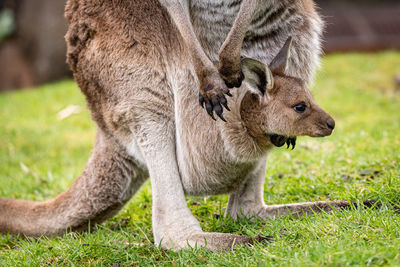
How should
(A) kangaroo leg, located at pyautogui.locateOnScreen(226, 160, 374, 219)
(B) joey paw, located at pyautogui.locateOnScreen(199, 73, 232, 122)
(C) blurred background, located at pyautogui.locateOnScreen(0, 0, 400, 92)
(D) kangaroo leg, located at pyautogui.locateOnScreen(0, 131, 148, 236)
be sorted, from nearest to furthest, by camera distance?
1. (B) joey paw, located at pyautogui.locateOnScreen(199, 73, 232, 122)
2. (A) kangaroo leg, located at pyautogui.locateOnScreen(226, 160, 374, 219)
3. (D) kangaroo leg, located at pyautogui.locateOnScreen(0, 131, 148, 236)
4. (C) blurred background, located at pyautogui.locateOnScreen(0, 0, 400, 92)

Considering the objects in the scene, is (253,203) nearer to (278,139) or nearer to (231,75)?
(278,139)

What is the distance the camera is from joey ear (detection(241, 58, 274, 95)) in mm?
2621

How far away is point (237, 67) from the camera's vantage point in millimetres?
2627

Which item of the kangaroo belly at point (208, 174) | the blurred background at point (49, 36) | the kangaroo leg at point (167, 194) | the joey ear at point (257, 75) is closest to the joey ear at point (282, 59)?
the joey ear at point (257, 75)

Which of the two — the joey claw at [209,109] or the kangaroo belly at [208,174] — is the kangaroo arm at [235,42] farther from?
the kangaroo belly at [208,174]

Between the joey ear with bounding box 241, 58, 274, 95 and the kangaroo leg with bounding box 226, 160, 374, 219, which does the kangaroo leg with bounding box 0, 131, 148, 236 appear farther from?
the joey ear with bounding box 241, 58, 274, 95

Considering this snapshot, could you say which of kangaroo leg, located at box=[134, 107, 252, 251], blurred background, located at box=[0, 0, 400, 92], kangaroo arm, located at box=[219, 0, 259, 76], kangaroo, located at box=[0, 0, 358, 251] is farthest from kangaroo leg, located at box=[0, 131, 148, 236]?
blurred background, located at box=[0, 0, 400, 92]

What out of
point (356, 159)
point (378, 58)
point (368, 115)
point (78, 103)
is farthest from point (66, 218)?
point (378, 58)

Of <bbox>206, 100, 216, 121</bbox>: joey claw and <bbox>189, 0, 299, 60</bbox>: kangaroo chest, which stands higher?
<bbox>189, 0, 299, 60</bbox>: kangaroo chest

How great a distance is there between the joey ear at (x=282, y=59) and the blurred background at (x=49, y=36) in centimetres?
757

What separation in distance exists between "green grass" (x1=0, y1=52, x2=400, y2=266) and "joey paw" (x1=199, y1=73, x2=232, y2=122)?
26.9 inches

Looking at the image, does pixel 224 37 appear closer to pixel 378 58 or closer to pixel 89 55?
pixel 89 55

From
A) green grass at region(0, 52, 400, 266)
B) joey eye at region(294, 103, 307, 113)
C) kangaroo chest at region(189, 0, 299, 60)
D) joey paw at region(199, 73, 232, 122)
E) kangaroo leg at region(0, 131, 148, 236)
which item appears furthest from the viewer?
kangaroo leg at region(0, 131, 148, 236)

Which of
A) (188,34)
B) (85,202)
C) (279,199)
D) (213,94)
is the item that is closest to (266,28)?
(188,34)
